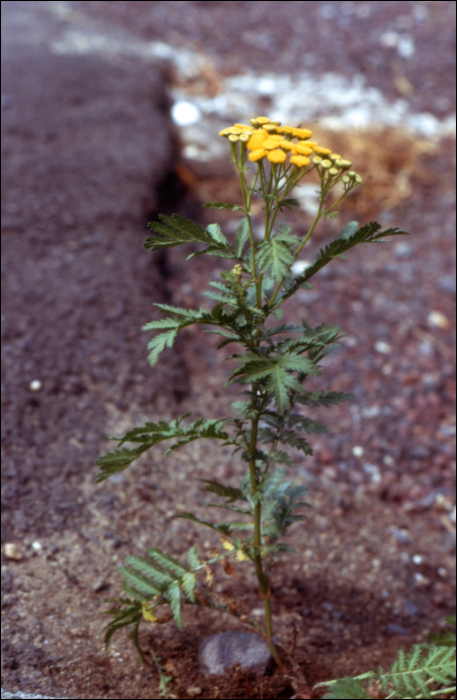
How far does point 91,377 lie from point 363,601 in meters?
1.45

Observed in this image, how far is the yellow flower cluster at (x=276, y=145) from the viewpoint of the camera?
4.08 ft

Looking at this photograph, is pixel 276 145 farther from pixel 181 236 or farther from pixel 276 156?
pixel 181 236

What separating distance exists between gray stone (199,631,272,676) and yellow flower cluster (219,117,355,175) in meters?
1.29

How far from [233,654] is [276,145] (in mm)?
1343

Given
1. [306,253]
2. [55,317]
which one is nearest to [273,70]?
[306,253]

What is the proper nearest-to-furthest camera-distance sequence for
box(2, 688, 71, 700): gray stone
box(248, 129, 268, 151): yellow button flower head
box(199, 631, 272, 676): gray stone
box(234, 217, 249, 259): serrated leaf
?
box(248, 129, 268, 151): yellow button flower head, box(234, 217, 249, 259): serrated leaf, box(2, 688, 71, 700): gray stone, box(199, 631, 272, 676): gray stone

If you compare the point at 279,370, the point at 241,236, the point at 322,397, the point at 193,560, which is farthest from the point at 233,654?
the point at 241,236

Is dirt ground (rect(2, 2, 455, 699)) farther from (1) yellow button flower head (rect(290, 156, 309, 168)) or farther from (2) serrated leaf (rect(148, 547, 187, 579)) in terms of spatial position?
(1) yellow button flower head (rect(290, 156, 309, 168))

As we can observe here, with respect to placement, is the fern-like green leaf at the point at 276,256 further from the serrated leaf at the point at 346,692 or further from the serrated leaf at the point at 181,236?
the serrated leaf at the point at 346,692

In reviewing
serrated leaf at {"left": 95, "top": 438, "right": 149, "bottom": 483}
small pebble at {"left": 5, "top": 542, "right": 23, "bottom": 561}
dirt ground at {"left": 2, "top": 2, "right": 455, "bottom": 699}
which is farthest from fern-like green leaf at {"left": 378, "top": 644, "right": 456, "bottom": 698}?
small pebble at {"left": 5, "top": 542, "right": 23, "bottom": 561}

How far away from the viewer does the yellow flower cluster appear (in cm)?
124

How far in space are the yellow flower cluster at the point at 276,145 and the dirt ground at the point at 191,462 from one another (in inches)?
45.5

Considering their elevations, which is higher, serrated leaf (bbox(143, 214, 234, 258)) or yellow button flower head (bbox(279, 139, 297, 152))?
yellow button flower head (bbox(279, 139, 297, 152))

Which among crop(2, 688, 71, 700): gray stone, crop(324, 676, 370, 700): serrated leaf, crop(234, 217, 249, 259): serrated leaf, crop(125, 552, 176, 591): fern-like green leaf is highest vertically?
crop(234, 217, 249, 259): serrated leaf
